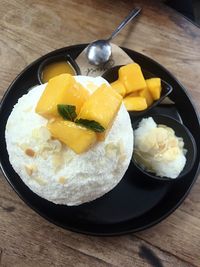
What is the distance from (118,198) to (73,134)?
0.51m

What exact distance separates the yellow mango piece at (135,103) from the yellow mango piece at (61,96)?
36 centimetres

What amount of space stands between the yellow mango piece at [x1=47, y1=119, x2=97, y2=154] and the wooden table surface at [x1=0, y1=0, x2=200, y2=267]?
495 mm

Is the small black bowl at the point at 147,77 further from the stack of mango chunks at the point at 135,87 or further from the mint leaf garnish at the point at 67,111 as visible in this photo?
the mint leaf garnish at the point at 67,111

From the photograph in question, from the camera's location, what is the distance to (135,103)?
1.64 m

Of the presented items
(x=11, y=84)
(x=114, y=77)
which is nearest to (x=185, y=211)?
(x=114, y=77)

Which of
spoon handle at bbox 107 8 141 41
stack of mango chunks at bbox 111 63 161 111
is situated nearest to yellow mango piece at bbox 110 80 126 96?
stack of mango chunks at bbox 111 63 161 111

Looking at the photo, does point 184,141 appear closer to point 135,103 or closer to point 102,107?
point 135,103

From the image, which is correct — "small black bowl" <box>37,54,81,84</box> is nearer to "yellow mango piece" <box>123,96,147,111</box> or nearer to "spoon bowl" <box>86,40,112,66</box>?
"spoon bowl" <box>86,40,112,66</box>

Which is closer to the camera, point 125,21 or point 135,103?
point 135,103

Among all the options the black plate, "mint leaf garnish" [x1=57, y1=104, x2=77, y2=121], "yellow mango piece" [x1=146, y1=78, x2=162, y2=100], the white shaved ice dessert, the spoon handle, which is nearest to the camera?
"mint leaf garnish" [x1=57, y1=104, x2=77, y2=121]

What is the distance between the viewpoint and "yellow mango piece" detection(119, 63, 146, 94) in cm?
166

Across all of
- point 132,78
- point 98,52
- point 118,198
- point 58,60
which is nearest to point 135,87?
point 132,78

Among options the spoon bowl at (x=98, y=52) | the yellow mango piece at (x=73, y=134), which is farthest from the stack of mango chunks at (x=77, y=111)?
the spoon bowl at (x=98, y=52)

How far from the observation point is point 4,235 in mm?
1613
